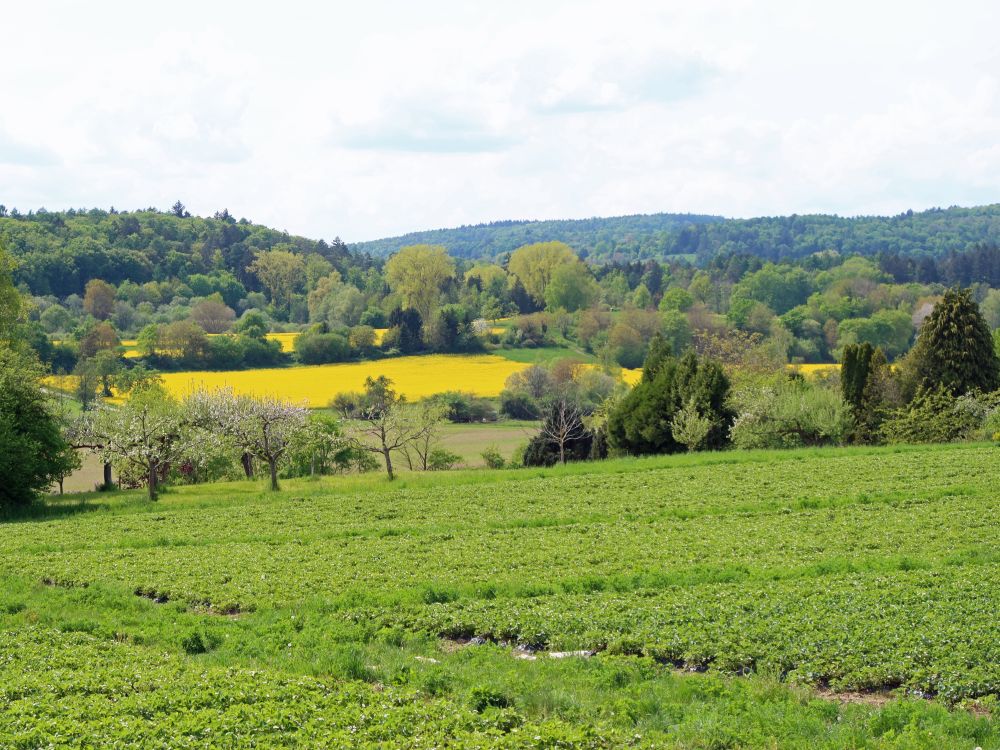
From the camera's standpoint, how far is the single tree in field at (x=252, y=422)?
44.6 m

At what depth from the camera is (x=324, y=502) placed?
119 ft

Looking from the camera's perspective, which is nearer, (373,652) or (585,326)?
(373,652)

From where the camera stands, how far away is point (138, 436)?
4247cm

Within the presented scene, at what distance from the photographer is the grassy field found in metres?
13.5

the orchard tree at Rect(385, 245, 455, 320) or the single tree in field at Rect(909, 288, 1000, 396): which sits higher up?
the orchard tree at Rect(385, 245, 455, 320)

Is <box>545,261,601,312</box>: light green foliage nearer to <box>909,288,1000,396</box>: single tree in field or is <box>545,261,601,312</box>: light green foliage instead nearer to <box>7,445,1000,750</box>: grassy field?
<box>909,288,1000,396</box>: single tree in field

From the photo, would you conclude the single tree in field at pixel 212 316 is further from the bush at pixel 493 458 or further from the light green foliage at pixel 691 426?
the light green foliage at pixel 691 426

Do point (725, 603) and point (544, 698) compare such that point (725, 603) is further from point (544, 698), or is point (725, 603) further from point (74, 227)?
point (74, 227)

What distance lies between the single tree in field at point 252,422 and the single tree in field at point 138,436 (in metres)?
1.56

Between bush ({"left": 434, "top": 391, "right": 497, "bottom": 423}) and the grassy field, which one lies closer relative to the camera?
the grassy field

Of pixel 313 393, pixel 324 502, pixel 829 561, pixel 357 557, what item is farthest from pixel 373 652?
pixel 313 393

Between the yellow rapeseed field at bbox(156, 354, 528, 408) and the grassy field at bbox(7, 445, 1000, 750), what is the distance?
189 ft

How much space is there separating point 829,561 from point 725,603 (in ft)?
14.7

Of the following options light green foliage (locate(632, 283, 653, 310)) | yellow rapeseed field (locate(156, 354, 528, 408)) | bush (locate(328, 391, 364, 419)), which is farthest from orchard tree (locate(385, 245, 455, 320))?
bush (locate(328, 391, 364, 419))
